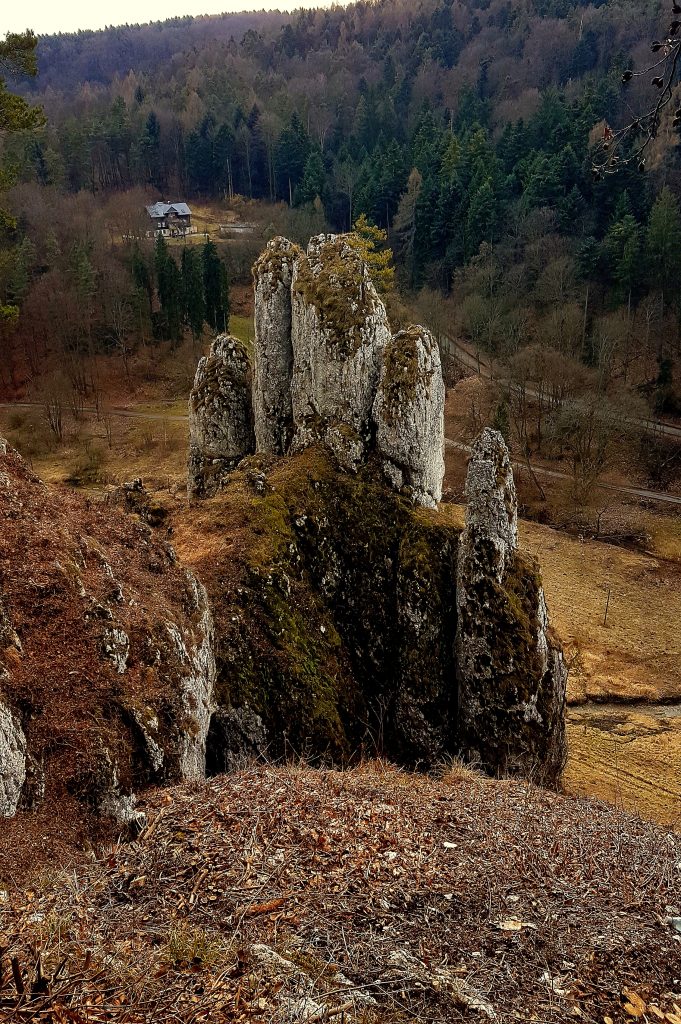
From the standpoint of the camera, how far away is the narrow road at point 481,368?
48312 millimetres

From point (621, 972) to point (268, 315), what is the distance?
18.9m

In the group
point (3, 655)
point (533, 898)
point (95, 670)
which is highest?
point (3, 655)

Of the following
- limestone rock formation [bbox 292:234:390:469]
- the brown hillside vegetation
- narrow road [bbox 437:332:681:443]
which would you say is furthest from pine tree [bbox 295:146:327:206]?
the brown hillside vegetation

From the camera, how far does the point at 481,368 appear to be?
60.8 meters

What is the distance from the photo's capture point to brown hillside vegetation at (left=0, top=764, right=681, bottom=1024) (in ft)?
21.3

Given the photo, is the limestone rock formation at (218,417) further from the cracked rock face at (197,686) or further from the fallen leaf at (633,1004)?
the fallen leaf at (633,1004)

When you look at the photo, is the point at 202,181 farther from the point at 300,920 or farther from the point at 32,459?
the point at 300,920

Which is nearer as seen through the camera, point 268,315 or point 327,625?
point 327,625

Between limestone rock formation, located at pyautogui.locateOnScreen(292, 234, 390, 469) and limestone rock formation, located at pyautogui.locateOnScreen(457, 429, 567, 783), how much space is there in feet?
12.7

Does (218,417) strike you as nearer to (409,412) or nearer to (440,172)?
(409,412)

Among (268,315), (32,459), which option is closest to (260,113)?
(32,459)

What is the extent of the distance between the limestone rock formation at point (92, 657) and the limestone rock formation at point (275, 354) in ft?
25.7

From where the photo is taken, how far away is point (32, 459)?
4712 cm

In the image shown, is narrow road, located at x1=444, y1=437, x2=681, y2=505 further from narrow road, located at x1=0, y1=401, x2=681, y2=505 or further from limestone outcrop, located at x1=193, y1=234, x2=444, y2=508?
limestone outcrop, located at x1=193, y1=234, x2=444, y2=508
